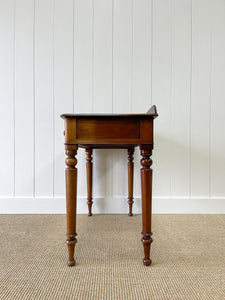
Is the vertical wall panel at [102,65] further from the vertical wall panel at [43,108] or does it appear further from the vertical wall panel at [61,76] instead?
the vertical wall panel at [43,108]

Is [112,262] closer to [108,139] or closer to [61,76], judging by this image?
[108,139]

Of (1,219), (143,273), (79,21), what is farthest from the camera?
(79,21)

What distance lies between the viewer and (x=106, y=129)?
905mm

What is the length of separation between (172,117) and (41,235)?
1282mm

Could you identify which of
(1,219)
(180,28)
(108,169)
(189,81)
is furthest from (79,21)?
(1,219)

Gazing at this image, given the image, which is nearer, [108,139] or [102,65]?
[108,139]

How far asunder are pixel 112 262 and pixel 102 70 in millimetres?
1390

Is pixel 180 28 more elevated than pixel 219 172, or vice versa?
pixel 180 28

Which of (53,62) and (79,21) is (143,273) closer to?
(53,62)

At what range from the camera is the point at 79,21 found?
1.68 metres

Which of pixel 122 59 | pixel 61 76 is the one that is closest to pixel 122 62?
pixel 122 59

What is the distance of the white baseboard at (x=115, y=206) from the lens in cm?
166

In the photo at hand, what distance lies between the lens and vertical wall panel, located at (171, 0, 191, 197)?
168cm

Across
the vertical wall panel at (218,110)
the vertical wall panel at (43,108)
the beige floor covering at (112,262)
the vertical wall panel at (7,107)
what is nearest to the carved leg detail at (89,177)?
the beige floor covering at (112,262)
